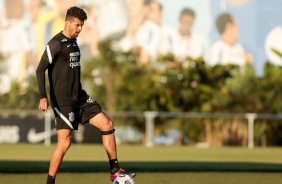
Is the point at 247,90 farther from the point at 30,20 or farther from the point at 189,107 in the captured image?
the point at 30,20

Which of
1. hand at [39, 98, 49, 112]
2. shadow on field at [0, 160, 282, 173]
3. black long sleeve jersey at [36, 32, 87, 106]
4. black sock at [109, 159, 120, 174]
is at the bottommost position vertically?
shadow on field at [0, 160, 282, 173]

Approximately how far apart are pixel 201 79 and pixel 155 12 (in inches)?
351

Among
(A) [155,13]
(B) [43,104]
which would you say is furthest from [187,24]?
(B) [43,104]

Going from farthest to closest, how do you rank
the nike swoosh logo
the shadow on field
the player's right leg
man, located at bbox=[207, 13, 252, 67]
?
man, located at bbox=[207, 13, 252, 67], the nike swoosh logo, the shadow on field, the player's right leg

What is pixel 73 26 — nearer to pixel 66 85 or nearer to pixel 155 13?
pixel 66 85

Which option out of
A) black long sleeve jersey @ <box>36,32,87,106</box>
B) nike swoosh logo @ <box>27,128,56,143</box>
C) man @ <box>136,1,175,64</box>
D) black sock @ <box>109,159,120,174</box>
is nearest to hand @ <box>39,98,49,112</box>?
black long sleeve jersey @ <box>36,32,87,106</box>

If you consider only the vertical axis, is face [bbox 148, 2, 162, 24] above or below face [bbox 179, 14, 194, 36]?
above

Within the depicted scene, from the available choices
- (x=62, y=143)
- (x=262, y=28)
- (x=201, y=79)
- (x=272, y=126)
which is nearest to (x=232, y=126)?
(x=272, y=126)

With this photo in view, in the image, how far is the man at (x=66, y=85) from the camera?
1193 cm

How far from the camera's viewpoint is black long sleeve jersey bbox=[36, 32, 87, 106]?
11914mm

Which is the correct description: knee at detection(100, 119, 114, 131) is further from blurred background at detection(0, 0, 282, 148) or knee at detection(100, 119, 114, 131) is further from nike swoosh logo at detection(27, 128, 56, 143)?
nike swoosh logo at detection(27, 128, 56, 143)

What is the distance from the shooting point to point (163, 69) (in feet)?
134

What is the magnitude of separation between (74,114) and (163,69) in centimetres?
2866

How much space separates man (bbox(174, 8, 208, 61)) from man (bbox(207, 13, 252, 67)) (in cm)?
75
